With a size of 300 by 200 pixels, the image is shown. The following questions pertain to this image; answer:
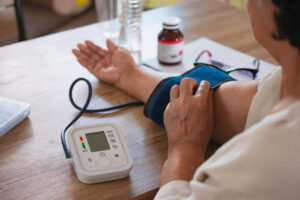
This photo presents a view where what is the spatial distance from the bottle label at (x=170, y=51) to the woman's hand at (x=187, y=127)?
11.6 inches

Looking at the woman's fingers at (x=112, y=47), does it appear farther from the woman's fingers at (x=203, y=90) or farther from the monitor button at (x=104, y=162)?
the monitor button at (x=104, y=162)

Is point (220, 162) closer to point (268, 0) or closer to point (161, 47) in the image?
point (268, 0)

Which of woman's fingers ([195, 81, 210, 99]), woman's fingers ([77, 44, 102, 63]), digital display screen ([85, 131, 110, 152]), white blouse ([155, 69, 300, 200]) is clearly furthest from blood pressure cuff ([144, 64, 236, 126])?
white blouse ([155, 69, 300, 200])

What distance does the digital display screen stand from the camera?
89 centimetres

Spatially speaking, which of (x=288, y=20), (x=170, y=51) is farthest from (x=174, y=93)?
(x=288, y=20)

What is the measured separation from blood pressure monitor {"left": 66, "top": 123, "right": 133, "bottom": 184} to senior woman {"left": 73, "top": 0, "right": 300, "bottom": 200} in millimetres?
92

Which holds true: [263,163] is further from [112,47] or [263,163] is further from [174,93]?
[112,47]

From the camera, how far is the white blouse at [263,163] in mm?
618

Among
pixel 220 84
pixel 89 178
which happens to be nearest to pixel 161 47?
pixel 220 84

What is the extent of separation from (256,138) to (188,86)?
1.24ft

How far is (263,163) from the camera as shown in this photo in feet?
2.05

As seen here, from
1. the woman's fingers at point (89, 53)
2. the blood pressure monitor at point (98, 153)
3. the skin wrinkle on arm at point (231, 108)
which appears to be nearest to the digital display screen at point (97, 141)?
the blood pressure monitor at point (98, 153)

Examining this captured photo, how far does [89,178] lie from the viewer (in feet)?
2.73

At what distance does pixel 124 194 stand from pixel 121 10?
0.73 m
